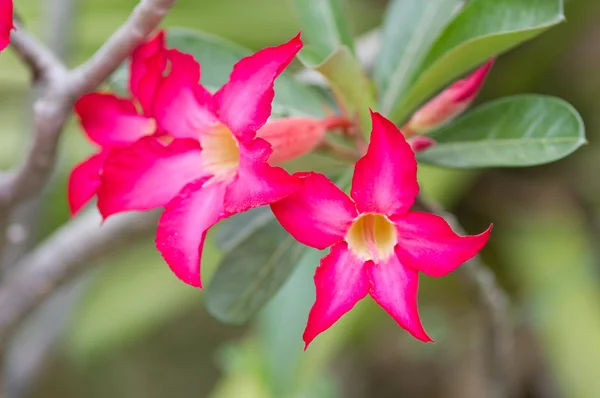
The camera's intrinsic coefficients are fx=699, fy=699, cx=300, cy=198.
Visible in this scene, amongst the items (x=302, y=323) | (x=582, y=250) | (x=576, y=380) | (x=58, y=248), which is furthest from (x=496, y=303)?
(x=582, y=250)

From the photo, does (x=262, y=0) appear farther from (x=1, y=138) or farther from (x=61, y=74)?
(x=61, y=74)

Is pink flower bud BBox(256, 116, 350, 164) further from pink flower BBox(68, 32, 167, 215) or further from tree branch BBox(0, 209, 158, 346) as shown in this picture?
tree branch BBox(0, 209, 158, 346)

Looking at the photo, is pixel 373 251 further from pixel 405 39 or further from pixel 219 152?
pixel 405 39

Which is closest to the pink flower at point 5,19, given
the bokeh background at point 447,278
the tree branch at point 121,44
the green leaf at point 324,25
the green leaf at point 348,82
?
the tree branch at point 121,44

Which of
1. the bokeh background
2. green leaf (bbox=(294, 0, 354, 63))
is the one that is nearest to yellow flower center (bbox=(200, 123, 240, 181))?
green leaf (bbox=(294, 0, 354, 63))

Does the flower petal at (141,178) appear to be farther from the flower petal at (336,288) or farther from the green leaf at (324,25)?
the green leaf at (324,25)
